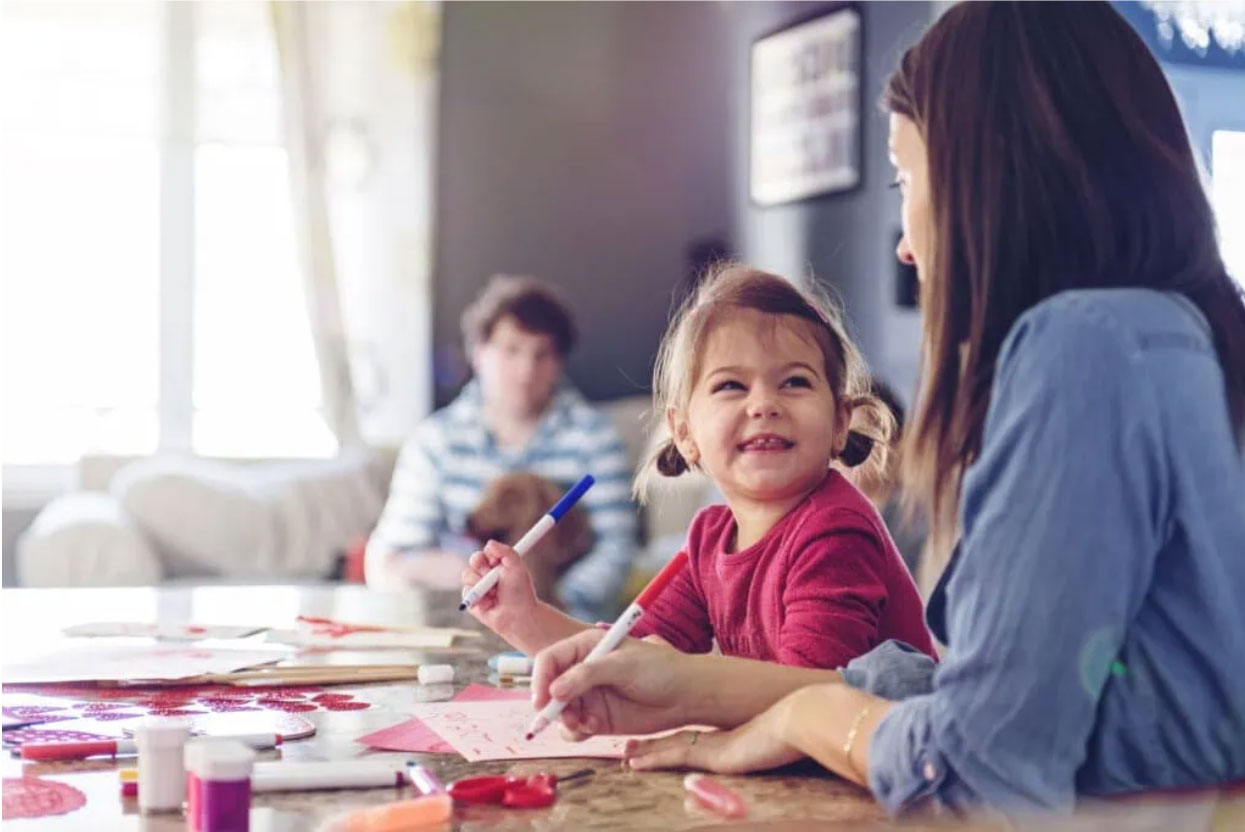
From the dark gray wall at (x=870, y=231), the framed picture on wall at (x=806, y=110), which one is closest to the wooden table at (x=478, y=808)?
the dark gray wall at (x=870, y=231)

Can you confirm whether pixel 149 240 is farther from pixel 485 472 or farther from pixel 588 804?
pixel 588 804

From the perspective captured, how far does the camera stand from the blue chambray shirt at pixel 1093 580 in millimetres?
646

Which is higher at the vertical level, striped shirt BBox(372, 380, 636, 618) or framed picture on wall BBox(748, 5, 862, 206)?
framed picture on wall BBox(748, 5, 862, 206)

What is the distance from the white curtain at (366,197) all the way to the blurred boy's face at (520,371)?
1.16 metres

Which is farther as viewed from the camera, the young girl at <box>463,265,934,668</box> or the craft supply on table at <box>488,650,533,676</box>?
the craft supply on table at <box>488,650,533,676</box>

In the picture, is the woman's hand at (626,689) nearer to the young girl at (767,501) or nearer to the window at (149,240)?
the young girl at (767,501)

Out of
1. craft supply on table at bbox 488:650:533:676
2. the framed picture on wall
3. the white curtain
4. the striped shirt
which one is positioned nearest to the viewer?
craft supply on table at bbox 488:650:533:676

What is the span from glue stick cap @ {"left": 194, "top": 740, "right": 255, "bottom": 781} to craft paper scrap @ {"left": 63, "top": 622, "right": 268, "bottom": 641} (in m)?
0.72

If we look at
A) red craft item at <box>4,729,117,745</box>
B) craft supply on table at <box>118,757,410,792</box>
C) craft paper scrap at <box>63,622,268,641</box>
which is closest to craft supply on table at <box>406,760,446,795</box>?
craft supply on table at <box>118,757,410,792</box>

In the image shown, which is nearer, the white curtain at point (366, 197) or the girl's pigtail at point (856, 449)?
the girl's pigtail at point (856, 449)

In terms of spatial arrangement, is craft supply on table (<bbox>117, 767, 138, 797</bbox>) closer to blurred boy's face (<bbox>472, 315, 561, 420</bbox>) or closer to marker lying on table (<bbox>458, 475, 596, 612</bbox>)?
marker lying on table (<bbox>458, 475, 596, 612</bbox>)

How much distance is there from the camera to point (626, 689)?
797mm

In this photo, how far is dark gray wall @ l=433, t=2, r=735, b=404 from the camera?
15.8 feet

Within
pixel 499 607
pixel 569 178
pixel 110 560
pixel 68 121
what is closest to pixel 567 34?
pixel 569 178
